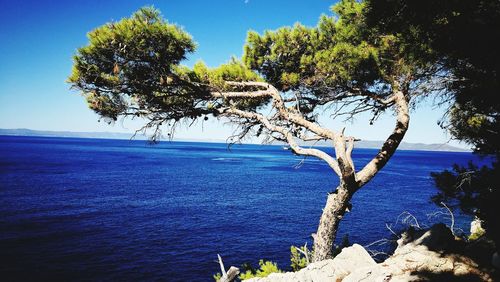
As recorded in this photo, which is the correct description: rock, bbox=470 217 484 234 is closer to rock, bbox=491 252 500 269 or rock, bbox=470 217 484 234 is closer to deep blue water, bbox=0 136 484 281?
rock, bbox=491 252 500 269

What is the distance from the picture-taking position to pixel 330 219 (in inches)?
283

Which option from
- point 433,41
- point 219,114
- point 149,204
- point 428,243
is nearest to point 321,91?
point 219,114

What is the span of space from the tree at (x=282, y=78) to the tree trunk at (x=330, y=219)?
2 cm

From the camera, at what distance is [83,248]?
23031mm

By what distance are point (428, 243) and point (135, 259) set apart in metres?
20.4

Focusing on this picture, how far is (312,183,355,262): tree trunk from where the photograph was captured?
6969 millimetres

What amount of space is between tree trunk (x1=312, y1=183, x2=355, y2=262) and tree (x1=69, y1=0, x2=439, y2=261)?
24mm

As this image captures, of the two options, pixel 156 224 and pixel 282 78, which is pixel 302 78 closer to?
pixel 282 78

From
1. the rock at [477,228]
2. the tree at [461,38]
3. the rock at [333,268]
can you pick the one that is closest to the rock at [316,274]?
the rock at [333,268]

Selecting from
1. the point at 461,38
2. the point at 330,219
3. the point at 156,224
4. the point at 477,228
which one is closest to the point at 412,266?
the point at 330,219

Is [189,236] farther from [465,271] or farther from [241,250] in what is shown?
[465,271]

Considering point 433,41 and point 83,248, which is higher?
point 433,41

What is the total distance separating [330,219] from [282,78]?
395cm

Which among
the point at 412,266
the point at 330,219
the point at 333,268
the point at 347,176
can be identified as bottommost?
the point at 333,268
